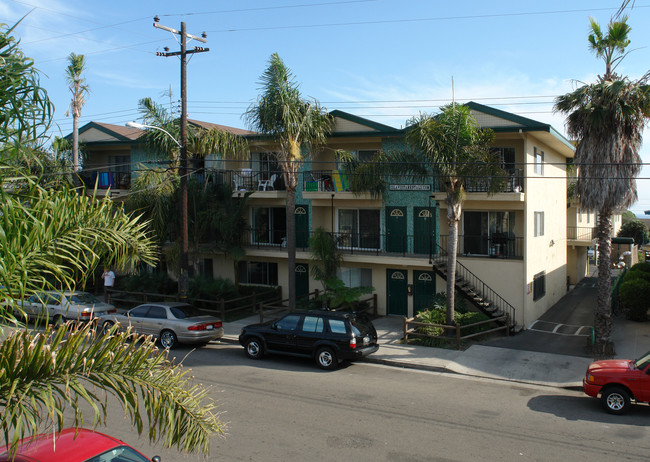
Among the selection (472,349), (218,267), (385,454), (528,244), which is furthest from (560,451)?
(218,267)

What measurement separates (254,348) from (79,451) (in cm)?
1058

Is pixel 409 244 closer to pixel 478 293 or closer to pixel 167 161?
pixel 478 293

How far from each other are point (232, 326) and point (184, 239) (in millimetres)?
3856

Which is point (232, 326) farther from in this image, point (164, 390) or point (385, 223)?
point (164, 390)

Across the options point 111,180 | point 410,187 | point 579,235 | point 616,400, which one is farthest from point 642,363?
point 111,180

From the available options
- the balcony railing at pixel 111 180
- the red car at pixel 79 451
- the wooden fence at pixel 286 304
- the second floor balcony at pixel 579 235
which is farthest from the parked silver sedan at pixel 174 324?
the second floor balcony at pixel 579 235

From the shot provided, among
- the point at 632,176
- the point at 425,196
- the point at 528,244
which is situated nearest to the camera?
the point at 632,176

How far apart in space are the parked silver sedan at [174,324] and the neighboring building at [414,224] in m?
6.05

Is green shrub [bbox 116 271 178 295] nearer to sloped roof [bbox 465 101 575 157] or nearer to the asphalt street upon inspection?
the asphalt street

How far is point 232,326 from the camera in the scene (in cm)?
2091

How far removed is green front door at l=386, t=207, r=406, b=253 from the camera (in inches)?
895

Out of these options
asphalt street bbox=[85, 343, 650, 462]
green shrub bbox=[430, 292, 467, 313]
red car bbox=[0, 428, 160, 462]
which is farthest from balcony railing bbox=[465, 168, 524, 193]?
red car bbox=[0, 428, 160, 462]

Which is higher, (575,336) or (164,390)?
(164,390)

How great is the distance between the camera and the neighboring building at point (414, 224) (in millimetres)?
20484
